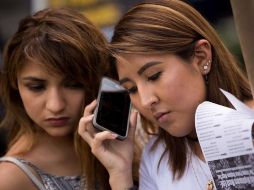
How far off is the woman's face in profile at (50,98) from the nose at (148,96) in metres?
0.63

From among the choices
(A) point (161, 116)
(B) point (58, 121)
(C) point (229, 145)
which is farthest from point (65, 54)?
(C) point (229, 145)

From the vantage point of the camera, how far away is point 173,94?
2.24 m

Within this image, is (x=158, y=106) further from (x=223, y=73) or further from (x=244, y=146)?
(x=244, y=146)

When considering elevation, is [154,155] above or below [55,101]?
below

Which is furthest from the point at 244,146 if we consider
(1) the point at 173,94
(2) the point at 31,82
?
(2) the point at 31,82

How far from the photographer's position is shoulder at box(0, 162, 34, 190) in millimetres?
2688

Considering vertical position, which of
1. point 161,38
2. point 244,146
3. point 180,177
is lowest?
point 180,177

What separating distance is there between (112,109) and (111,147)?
0.18 meters

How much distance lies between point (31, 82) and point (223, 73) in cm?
96

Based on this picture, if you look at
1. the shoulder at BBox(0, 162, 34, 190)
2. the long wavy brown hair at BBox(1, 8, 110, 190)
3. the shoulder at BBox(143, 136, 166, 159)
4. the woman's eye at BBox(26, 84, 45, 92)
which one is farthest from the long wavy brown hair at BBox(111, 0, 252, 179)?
the shoulder at BBox(0, 162, 34, 190)

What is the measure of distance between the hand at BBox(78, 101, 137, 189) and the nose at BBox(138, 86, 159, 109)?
1.32 ft

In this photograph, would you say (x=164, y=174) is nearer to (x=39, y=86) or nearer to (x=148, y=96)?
(x=148, y=96)

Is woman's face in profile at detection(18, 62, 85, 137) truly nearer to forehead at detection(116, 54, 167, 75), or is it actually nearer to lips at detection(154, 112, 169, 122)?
forehead at detection(116, 54, 167, 75)

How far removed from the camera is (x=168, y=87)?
7.32 feet
